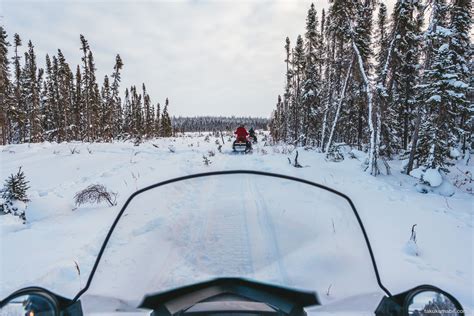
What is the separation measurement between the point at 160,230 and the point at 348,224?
4.33ft

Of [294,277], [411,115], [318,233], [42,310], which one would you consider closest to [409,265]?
[318,233]

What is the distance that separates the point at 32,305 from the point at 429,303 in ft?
5.26

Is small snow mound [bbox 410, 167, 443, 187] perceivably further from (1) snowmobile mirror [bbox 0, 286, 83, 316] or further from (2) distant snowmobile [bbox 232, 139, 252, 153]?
(1) snowmobile mirror [bbox 0, 286, 83, 316]

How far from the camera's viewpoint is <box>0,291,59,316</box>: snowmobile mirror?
3.83 feet

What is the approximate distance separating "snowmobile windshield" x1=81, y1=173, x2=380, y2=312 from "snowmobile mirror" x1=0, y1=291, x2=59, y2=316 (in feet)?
1.12

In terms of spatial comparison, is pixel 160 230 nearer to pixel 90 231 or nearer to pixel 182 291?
pixel 182 291

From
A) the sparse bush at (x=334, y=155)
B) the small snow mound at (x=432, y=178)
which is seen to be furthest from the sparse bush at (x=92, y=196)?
the sparse bush at (x=334, y=155)

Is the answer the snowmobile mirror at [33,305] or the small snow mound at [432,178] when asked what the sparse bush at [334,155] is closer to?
the small snow mound at [432,178]

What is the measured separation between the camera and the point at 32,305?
1.18m

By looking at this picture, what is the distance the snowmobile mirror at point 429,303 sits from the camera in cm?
118

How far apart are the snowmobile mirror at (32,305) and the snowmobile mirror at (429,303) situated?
1434 mm

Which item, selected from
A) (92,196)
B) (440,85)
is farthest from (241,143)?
(92,196)

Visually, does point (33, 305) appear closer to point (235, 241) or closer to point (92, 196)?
point (235, 241)

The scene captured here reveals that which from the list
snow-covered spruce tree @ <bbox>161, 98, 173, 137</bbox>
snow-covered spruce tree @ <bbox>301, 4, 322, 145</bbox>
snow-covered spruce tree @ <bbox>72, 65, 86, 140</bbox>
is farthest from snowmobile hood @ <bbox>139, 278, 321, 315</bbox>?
snow-covered spruce tree @ <bbox>161, 98, 173, 137</bbox>
